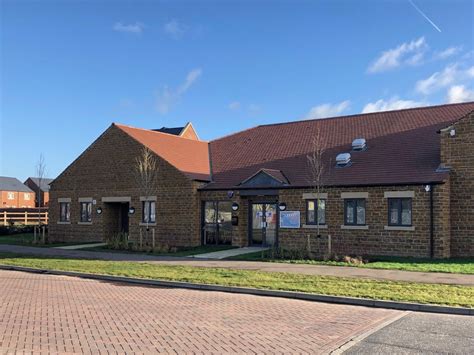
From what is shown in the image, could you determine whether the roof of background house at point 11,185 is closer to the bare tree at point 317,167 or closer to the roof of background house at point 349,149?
the roof of background house at point 349,149

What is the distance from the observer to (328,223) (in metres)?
22.2

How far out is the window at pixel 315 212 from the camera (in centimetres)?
2241

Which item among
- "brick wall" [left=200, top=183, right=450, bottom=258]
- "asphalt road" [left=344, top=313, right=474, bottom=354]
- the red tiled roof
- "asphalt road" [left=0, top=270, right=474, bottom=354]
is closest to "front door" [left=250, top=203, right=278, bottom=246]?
"brick wall" [left=200, top=183, right=450, bottom=258]

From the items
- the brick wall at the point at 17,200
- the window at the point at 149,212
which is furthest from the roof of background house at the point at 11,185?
the window at the point at 149,212

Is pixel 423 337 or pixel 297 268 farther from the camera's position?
pixel 297 268

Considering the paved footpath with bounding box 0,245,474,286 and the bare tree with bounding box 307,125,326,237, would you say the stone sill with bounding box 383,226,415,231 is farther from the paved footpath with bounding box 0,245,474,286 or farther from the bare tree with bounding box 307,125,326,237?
the paved footpath with bounding box 0,245,474,286

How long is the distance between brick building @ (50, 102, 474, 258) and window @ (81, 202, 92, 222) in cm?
6

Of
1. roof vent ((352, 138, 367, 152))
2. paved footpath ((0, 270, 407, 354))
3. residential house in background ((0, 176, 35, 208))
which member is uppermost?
roof vent ((352, 138, 367, 152))

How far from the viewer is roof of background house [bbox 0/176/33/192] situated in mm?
84912

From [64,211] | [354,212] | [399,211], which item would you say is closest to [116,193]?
[64,211]

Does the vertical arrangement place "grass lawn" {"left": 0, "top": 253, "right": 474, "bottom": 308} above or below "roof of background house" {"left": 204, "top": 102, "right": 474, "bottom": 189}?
below

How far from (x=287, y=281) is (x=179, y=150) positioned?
55.8 feet

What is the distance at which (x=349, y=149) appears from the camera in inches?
964

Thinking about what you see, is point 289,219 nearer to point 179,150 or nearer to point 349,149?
point 349,149
